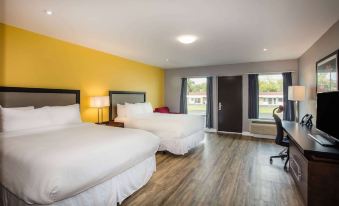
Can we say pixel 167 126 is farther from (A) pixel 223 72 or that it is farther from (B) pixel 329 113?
(A) pixel 223 72

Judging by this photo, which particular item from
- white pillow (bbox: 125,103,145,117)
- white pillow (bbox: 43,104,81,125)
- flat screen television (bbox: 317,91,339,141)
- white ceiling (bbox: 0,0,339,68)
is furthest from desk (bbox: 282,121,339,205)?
white pillow (bbox: 125,103,145,117)

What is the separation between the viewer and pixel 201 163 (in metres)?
3.58

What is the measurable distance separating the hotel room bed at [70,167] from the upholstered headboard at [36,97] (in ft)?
1.51

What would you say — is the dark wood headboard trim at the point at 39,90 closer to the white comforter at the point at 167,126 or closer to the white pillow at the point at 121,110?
the white pillow at the point at 121,110

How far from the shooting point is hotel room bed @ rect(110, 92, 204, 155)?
391 cm

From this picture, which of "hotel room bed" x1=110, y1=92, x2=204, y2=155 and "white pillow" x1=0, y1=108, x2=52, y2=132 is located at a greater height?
"white pillow" x1=0, y1=108, x2=52, y2=132

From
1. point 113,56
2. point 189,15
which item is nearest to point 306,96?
point 189,15

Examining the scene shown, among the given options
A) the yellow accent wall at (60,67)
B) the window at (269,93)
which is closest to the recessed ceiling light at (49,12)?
the yellow accent wall at (60,67)

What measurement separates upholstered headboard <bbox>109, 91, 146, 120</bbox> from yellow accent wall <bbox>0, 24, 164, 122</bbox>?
154mm

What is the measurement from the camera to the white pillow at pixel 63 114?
10.1 ft

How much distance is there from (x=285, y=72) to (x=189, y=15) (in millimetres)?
4457

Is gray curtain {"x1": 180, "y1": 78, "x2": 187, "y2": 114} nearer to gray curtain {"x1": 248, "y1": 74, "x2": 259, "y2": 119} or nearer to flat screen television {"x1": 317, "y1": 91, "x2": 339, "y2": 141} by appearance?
gray curtain {"x1": 248, "y1": 74, "x2": 259, "y2": 119}

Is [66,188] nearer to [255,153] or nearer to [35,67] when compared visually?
[35,67]

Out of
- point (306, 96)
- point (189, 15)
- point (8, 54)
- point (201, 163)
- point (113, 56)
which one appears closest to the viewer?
point (189, 15)
